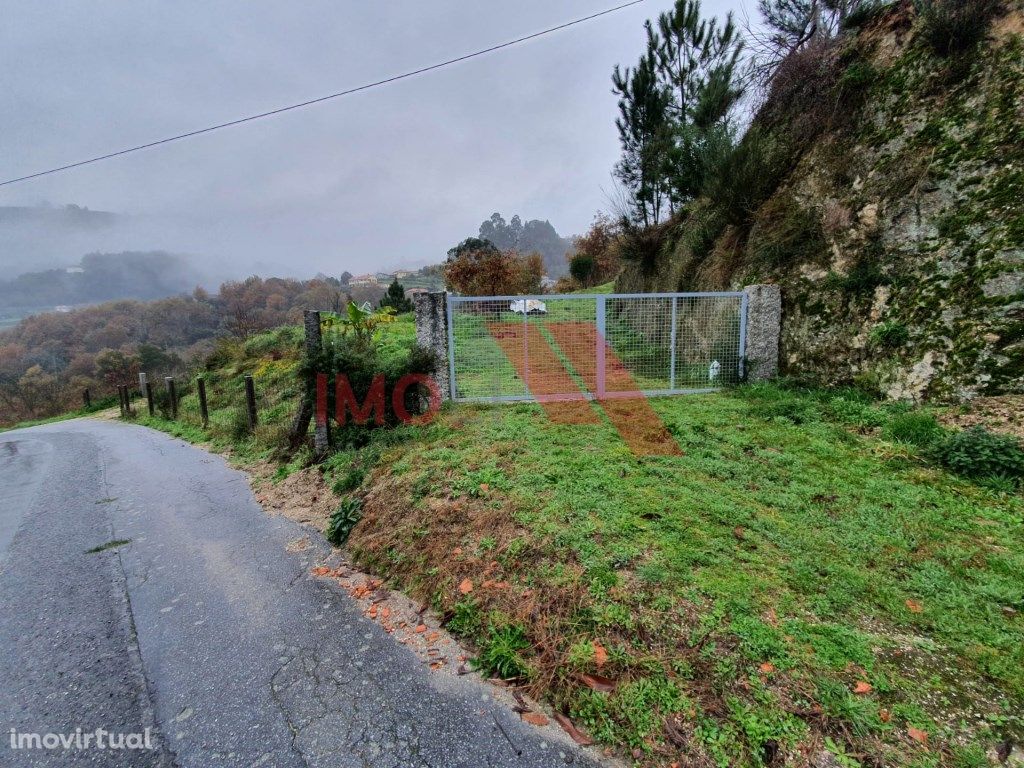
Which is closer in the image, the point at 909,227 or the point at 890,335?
the point at 890,335

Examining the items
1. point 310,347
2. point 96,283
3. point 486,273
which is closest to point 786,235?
point 310,347

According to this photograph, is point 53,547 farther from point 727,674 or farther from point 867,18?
point 867,18

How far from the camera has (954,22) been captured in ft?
Result: 20.1

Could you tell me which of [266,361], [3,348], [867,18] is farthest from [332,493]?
[3,348]

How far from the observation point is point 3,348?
43.7 m

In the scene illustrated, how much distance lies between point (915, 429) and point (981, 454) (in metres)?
0.72

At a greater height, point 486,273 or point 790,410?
point 486,273

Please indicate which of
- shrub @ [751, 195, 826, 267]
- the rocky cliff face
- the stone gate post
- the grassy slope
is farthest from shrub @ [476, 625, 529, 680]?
shrub @ [751, 195, 826, 267]

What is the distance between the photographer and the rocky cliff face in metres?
5.21

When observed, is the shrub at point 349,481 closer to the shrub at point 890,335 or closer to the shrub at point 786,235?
the shrub at point 890,335

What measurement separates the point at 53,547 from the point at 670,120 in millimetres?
15360

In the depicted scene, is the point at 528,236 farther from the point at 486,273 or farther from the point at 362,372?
the point at 362,372

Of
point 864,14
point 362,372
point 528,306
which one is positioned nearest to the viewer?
point 362,372

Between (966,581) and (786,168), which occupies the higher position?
(786,168)
